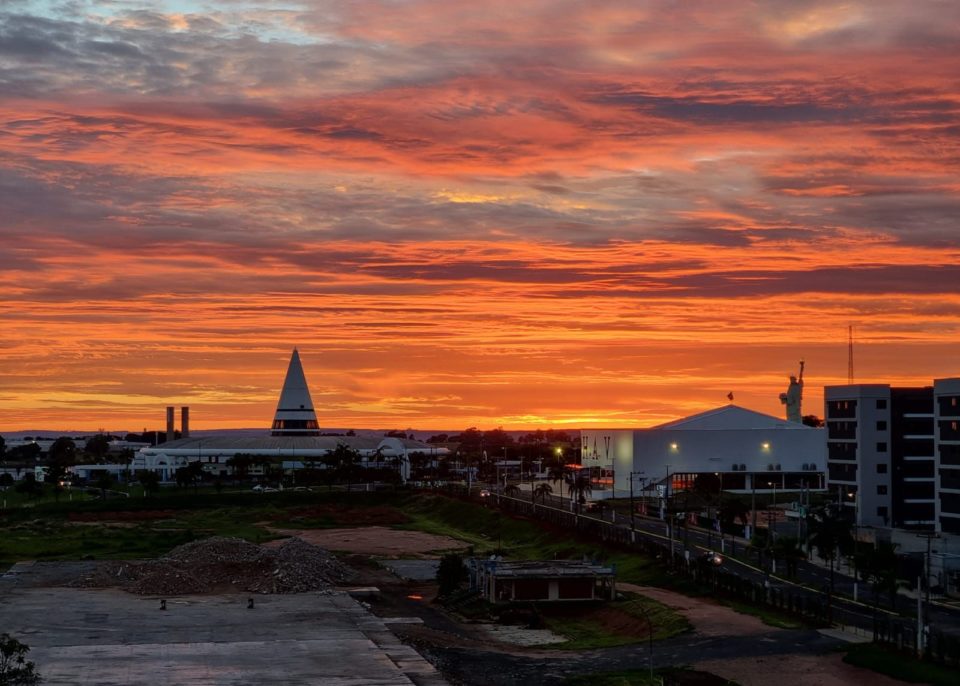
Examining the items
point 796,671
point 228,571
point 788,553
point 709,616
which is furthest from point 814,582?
point 228,571

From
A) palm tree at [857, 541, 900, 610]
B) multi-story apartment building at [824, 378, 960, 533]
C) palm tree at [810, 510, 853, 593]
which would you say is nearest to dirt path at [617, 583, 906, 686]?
palm tree at [857, 541, 900, 610]

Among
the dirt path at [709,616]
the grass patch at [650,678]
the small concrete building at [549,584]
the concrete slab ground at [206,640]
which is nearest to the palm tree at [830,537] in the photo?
the dirt path at [709,616]

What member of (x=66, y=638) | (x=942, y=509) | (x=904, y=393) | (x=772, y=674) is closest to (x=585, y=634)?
(x=772, y=674)

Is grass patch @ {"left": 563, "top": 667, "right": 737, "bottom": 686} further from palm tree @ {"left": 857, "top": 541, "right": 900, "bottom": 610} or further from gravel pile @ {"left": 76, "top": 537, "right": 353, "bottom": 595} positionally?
gravel pile @ {"left": 76, "top": 537, "right": 353, "bottom": 595}

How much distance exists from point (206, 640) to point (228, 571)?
3482 centimetres

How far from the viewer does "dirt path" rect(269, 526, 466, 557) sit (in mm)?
159000

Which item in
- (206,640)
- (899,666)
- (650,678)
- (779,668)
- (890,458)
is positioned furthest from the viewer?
(890,458)

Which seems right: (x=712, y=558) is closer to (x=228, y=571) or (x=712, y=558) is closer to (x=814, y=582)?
(x=814, y=582)

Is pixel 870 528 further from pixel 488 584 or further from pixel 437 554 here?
pixel 488 584

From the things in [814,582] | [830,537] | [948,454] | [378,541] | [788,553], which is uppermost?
[948,454]

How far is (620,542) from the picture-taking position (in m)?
136

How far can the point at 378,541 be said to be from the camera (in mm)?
170625

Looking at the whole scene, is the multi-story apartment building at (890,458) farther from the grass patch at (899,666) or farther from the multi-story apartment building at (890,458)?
the grass patch at (899,666)

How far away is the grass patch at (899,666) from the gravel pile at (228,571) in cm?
5491
